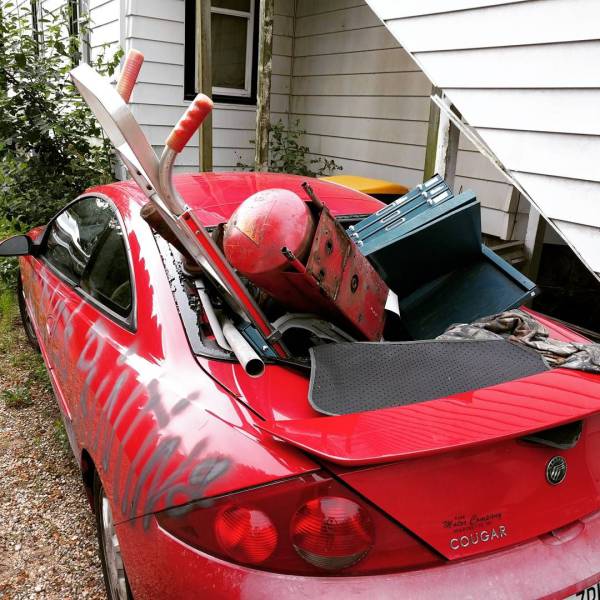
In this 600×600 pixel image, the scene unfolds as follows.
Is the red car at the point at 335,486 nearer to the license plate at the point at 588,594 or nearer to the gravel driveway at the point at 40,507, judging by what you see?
the license plate at the point at 588,594

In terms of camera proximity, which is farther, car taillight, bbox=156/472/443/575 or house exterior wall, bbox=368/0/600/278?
house exterior wall, bbox=368/0/600/278

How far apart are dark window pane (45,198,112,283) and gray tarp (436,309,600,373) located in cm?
168

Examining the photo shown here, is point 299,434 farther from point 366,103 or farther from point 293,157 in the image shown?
point 293,157

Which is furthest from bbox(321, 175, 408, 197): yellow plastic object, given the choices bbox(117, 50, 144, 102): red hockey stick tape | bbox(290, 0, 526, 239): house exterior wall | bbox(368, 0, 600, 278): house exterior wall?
bbox(117, 50, 144, 102): red hockey stick tape

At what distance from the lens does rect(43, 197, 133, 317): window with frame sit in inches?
93.1

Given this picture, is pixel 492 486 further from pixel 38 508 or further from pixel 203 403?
pixel 38 508

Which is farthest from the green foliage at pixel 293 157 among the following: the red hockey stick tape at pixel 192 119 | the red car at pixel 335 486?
the red car at pixel 335 486

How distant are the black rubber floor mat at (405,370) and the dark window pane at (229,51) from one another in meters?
6.92

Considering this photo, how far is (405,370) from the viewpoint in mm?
1746

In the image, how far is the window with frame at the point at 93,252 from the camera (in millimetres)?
2365

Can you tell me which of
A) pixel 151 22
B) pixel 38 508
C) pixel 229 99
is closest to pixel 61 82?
pixel 151 22

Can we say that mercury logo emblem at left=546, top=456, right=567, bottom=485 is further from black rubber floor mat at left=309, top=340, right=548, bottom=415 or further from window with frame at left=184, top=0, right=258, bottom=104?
window with frame at left=184, top=0, right=258, bottom=104

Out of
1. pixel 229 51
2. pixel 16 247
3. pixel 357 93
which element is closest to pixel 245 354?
pixel 16 247

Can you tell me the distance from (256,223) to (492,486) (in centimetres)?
104
